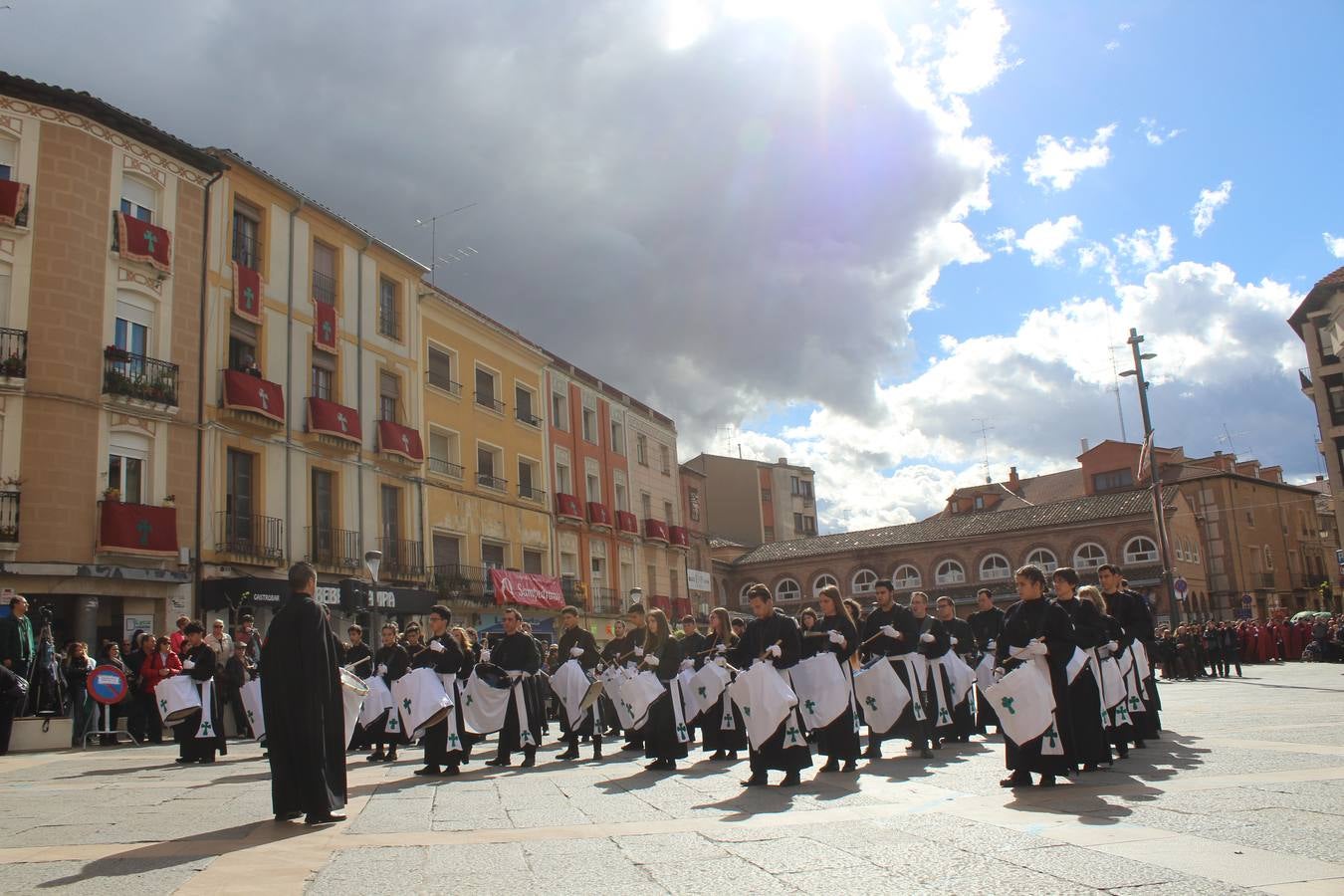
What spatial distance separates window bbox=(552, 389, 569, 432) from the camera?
4153cm

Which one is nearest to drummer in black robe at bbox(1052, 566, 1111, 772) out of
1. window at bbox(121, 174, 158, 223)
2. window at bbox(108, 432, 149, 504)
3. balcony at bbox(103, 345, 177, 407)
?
window at bbox(108, 432, 149, 504)

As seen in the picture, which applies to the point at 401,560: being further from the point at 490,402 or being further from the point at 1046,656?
the point at 1046,656

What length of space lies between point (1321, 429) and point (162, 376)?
49.1 m

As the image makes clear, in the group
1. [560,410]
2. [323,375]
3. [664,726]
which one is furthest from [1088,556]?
[664,726]

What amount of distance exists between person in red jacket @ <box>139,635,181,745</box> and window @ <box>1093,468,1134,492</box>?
6276 cm

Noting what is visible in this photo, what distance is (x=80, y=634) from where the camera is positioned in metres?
21.4

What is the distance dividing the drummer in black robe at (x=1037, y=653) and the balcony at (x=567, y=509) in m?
30.9

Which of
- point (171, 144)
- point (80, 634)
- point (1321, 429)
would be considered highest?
point (171, 144)

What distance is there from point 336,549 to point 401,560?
2608 millimetres

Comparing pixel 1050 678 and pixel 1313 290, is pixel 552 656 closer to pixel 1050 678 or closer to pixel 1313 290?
pixel 1050 678

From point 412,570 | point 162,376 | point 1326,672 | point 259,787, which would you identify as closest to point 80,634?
point 162,376

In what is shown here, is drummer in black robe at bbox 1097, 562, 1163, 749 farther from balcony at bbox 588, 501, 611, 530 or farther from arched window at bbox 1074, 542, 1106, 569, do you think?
arched window at bbox 1074, 542, 1106, 569

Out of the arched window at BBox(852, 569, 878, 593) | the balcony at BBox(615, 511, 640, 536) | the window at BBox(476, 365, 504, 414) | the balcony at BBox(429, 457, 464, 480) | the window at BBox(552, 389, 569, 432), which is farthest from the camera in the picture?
the arched window at BBox(852, 569, 878, 593)

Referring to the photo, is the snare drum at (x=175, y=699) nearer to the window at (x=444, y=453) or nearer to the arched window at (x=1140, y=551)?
the window at (x=444, y=453)
